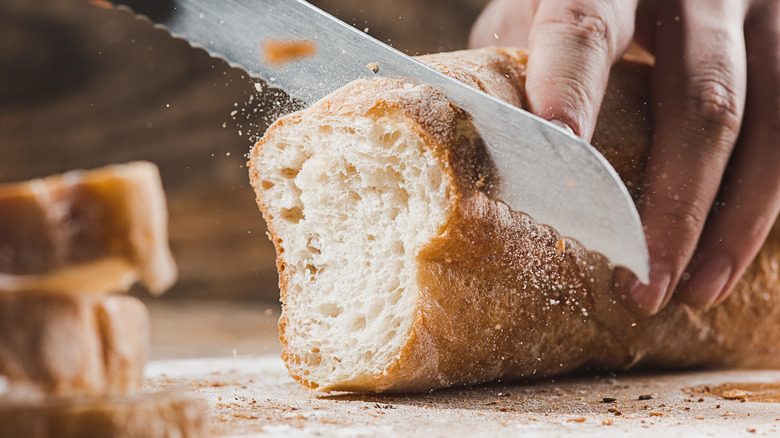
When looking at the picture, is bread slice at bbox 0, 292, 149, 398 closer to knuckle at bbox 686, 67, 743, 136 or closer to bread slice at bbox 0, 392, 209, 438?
bread slice at bbox 0, 392, 209, 438


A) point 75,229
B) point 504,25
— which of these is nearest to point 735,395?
point 504,25

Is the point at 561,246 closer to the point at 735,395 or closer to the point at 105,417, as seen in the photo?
the point at 735,395

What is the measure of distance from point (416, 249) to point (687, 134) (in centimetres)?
101

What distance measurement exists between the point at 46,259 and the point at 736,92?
212 cm

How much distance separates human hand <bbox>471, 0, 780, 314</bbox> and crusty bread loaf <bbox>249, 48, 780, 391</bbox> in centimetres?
12

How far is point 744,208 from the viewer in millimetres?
2543

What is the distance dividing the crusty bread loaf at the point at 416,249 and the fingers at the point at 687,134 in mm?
93

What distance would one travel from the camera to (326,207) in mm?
2199

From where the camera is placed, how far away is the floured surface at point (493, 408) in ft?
5.55

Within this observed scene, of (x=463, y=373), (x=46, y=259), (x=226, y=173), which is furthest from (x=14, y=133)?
(x=46, y=259)

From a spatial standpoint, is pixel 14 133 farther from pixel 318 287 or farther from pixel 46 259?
pixel 46 259

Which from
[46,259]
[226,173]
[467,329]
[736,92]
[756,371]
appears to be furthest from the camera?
[226,173]

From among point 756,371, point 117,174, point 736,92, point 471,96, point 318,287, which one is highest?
point 736,92

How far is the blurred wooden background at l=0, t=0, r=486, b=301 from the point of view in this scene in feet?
17.0
